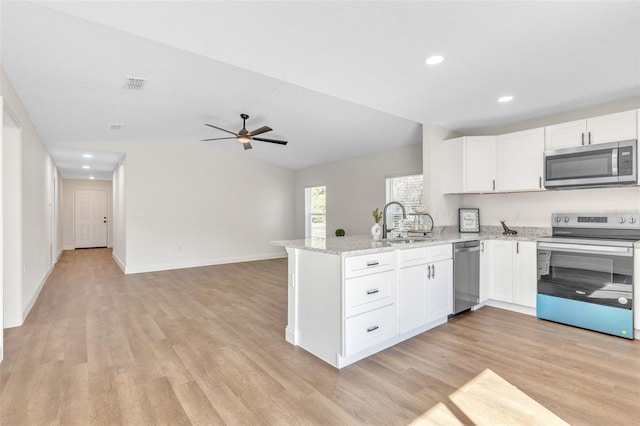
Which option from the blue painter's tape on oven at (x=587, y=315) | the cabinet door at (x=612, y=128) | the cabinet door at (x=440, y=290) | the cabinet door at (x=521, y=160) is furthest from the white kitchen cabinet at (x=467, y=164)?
the blue painter's tape on oven at (x=587, y=315)

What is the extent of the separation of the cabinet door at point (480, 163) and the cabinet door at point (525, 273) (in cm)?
91

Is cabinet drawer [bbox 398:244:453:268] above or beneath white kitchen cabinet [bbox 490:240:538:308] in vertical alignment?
above

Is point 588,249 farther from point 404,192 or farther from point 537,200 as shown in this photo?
point 404,192

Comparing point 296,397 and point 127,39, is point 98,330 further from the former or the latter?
point 127,39

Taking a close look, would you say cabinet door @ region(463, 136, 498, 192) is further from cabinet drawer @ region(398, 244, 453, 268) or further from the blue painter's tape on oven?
the blue painter's tape on oven

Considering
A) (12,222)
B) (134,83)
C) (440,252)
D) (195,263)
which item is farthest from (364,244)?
(195,263)

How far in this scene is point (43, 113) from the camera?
4.23 meters

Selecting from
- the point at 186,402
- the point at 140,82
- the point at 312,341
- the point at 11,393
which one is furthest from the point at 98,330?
the point at 140,82

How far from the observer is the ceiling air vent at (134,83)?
3465mm

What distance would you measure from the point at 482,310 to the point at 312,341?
7.93 feet

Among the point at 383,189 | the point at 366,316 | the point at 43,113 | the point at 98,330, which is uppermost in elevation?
the point at 43,113

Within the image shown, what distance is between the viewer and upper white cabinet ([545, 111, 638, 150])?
3205 millimetres

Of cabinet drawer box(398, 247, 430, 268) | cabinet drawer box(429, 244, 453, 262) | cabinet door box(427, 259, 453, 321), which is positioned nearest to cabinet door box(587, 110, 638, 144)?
cabinet drawer box(429, 244, 453, 262)

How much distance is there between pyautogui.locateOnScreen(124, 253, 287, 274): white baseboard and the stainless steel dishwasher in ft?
18.1
